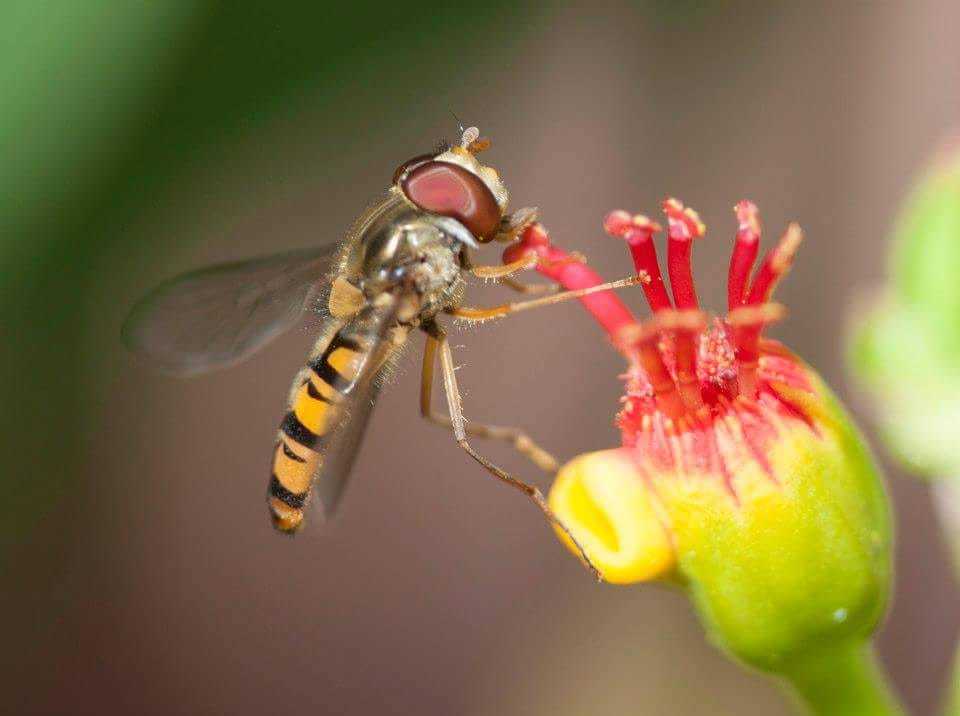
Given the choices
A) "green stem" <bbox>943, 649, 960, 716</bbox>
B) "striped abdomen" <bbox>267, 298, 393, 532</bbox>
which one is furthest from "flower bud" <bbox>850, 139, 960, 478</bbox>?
"striped abdomen" <bbox>267, 298, 393, 532</bbox>

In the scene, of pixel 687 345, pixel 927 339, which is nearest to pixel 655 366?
pixel 687 345

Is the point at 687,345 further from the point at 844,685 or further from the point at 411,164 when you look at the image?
the point at 411,164

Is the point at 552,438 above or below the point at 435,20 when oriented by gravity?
below

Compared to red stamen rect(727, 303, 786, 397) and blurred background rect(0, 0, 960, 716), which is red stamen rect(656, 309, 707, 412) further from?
blurred background rect(0, 0, 960, 716)

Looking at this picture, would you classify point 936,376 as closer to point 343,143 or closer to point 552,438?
point 552,438

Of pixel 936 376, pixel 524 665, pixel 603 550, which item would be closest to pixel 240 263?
pixel 603 550

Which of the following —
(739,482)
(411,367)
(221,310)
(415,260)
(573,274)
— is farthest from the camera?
(411,367)

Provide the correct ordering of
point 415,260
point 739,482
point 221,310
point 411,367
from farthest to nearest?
point 411,367 → point 221,310 → point 415,260 → point 739,482
